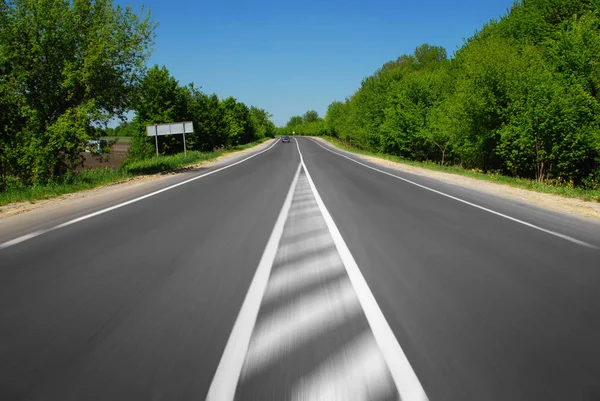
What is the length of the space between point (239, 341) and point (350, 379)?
0.92 metres

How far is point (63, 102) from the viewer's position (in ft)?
52.1

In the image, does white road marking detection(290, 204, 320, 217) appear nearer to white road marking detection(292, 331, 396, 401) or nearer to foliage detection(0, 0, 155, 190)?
white road marking detection(292, 331, 396, 401)

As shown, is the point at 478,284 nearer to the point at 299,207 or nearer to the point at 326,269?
the point at 326,269

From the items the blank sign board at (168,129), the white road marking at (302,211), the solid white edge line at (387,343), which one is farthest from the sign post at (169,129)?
the solid white edge line at (387,343)

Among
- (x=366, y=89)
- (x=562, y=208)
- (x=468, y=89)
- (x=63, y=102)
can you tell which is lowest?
(x=562, y=208)

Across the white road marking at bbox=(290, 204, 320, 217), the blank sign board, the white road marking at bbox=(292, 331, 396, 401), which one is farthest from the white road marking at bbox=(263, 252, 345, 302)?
the blank sign board

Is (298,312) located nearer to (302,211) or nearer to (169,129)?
(302,211)

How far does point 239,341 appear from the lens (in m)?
2.98

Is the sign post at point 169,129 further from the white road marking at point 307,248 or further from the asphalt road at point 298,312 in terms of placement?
the white road marking at point 307,248

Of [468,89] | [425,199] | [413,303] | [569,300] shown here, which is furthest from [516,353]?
[468,89]

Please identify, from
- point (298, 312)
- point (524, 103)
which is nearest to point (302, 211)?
point (298, 312)

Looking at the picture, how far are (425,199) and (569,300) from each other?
7.35 m

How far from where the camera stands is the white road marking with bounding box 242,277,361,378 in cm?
281

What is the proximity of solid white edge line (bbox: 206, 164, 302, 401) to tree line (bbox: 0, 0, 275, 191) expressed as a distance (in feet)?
44.3
